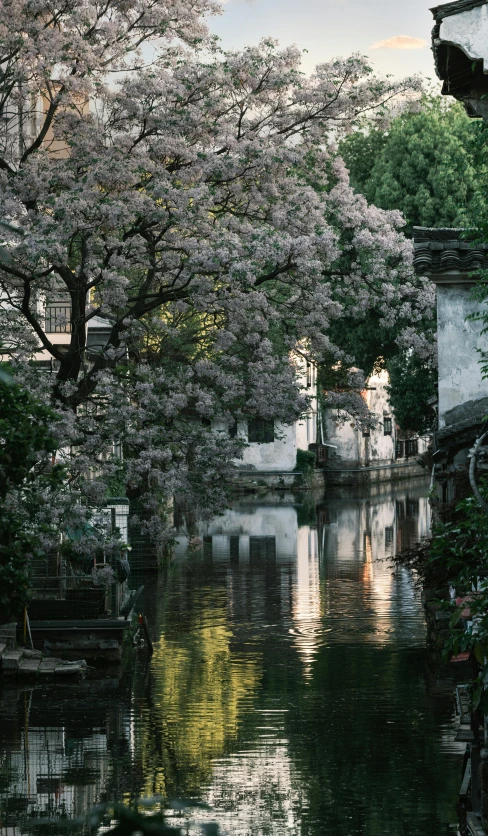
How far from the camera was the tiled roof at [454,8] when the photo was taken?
1057 centimetres

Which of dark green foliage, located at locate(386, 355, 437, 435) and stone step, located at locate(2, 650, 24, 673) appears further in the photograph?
dark green foliage, located at locate(386, 355, 437, 435)

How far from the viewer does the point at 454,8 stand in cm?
1064

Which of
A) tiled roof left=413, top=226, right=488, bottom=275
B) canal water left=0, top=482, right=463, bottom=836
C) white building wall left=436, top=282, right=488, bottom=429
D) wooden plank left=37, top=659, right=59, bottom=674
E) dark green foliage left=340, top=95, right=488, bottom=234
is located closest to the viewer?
canal water left=0, top=482, right=463, bottom=836

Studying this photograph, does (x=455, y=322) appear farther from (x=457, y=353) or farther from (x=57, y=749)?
(x=57, y=749)

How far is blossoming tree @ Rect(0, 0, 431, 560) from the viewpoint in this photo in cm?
2114

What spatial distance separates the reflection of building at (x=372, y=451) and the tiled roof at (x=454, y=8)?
56996 mm

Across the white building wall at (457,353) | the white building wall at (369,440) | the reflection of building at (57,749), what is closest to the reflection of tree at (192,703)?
the reflection of building at (57,749)

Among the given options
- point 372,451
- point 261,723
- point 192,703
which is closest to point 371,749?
point 261,723

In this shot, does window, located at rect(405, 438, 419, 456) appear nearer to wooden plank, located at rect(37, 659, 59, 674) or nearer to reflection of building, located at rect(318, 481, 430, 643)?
reflection of building, located at rect(318, 481, 430, 643)

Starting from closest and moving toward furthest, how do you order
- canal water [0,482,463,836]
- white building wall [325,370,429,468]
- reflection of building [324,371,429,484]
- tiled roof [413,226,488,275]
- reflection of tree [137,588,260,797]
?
canal water [0,482,463,836] < reflection of tree [137,588,260,797] < tiled roof [413,226,488,275] < reflection of building [324,371,429,484] < white building wall [325,370,429,468]

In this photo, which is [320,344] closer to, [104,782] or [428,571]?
[428,571]

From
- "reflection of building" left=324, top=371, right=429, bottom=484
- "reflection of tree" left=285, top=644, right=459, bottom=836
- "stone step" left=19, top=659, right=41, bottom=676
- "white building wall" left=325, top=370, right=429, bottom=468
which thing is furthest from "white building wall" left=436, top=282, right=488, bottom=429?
"white building wall" left=325, top=370, right=429, bottom=468

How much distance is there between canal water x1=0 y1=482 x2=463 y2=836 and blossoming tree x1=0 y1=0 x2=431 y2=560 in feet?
10.8

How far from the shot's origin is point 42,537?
2089cm
